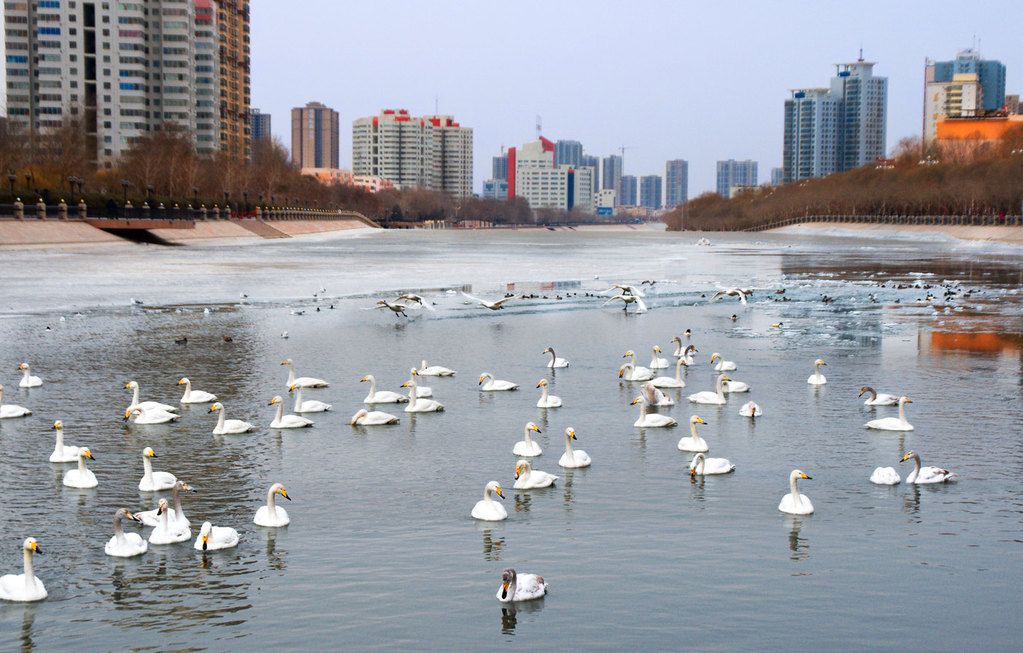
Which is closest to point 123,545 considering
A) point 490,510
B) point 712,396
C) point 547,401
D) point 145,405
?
point 490,510

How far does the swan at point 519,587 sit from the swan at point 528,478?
9.98ft

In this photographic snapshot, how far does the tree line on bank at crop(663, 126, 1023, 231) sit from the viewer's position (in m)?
114

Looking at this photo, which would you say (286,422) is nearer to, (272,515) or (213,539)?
(272,515)

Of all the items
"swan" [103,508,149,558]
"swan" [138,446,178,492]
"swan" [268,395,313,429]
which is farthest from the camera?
"swan" [268,395,313,429]

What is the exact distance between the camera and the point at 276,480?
1274 centimetres

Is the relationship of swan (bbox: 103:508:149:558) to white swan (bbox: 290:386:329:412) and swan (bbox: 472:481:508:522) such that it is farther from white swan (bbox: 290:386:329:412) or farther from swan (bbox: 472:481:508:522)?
white swan (bbox: 290:386:329:412)

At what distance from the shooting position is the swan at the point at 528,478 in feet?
40.5

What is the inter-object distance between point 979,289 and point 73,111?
125 m

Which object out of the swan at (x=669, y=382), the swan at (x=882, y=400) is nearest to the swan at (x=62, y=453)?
the swan at (x=669, y=382)

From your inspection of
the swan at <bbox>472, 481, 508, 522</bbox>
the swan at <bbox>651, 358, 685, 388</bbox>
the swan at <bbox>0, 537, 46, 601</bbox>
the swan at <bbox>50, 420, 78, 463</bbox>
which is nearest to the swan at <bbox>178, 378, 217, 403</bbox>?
the swan at <bbox>50, 420, 78, 463</bbox>

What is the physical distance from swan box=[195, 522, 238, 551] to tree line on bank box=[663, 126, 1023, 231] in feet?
361

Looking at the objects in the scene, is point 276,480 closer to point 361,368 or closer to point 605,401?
point 605,401

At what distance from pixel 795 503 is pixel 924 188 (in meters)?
132

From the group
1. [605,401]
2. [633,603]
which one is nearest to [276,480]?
[633,603]
